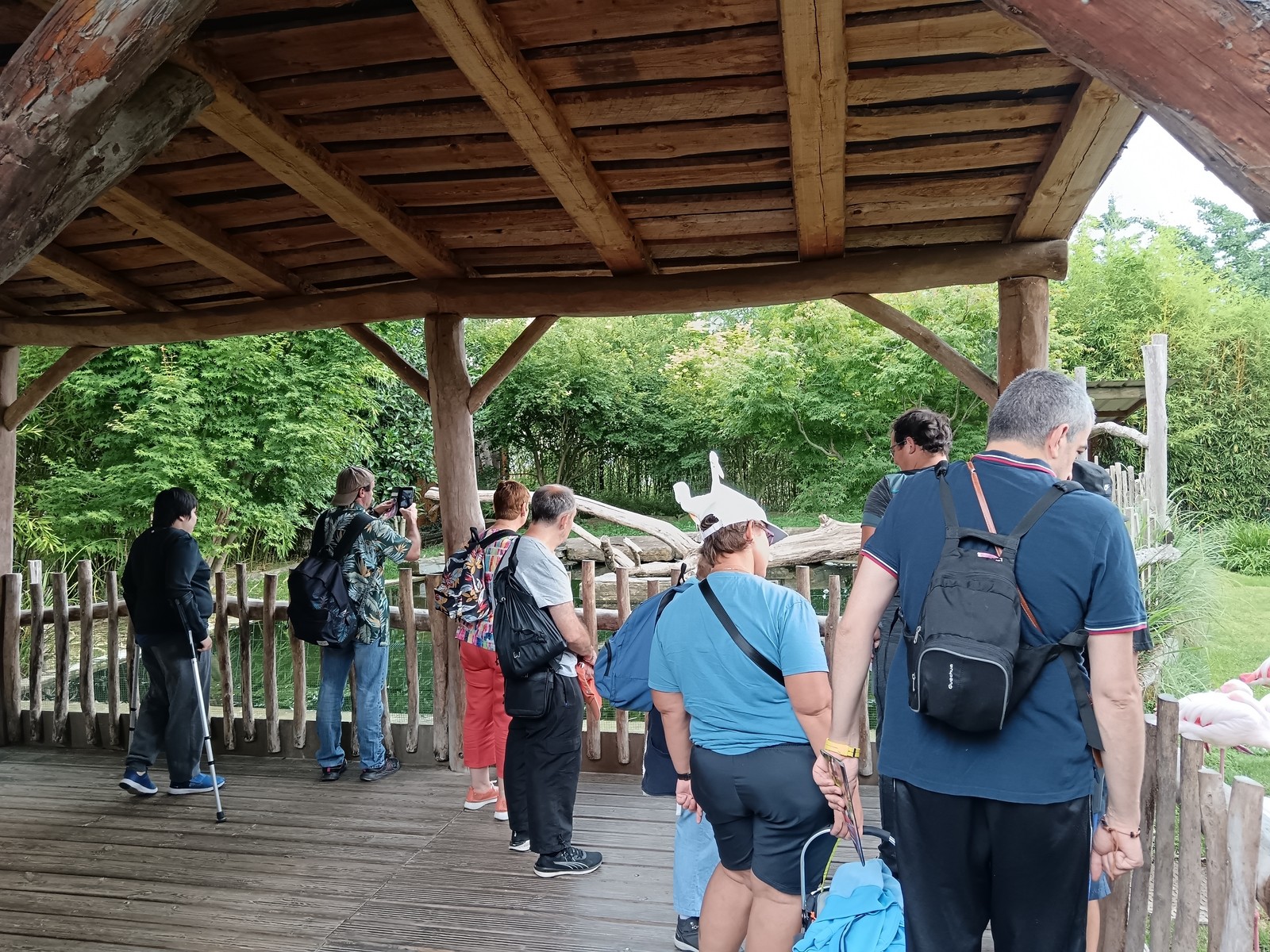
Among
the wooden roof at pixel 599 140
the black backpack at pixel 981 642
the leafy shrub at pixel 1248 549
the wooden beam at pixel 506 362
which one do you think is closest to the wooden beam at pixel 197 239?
the wooden roof at pixel 599 140

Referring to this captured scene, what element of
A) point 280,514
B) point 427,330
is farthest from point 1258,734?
point 280,514

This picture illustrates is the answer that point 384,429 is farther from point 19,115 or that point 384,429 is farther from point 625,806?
point 19,115

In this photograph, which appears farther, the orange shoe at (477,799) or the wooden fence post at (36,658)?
the wooden fence post at (36,658)

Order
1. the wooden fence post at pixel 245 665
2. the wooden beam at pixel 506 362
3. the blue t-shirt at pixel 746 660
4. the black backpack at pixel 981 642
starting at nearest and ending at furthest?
the black backpack at pixel 981 642
the blue t-shirt at pixel 746 660
the wooden beam at pixel 506 362
the wooden fence post at pixel 245 665

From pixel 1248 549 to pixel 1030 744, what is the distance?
1840 centimetres

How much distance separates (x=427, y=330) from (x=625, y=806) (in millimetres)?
2869

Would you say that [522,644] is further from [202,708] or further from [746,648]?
[202,708]

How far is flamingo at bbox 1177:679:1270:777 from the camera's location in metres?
4.20

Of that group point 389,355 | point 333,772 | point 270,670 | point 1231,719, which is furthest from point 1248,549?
point 270,670

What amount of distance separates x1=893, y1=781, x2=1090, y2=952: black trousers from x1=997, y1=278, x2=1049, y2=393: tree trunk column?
3041 mm

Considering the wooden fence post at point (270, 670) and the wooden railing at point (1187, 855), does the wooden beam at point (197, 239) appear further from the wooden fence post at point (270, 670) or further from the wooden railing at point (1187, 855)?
the wooden railing at point (1187, 855)

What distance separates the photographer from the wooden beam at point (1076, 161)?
3.37 meters

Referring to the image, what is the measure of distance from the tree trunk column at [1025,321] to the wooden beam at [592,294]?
0.09m

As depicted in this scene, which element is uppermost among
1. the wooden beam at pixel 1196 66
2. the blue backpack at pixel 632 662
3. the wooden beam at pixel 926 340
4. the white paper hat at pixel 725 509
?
the wooden beam at pixel 926 340
